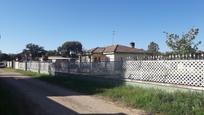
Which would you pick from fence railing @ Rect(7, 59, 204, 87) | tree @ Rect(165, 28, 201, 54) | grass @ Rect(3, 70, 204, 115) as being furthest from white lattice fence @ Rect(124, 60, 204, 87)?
tree @ Rect(165, 28, 201, 54)

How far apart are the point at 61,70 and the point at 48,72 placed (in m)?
6.34

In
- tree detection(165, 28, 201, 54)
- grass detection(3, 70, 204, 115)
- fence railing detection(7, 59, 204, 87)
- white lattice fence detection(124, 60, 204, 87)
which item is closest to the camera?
grass detection(3, 70, 204, 115)

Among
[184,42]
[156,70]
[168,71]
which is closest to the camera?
[168,71]

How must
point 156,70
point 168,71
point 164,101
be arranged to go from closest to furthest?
1. point 164,101
2. point 168,71
3. point 156,70

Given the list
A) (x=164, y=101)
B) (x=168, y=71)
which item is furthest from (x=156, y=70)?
(x=164, y=101)

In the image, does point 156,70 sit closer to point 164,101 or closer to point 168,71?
point 168,71

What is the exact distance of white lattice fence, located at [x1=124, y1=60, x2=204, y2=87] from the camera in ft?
44.4

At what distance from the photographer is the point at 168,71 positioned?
49.9ft

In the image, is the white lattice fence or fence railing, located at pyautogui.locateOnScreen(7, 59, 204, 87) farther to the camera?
fence railing, located at pyautogui.locateOnScreen(7, 59, 204, 87)

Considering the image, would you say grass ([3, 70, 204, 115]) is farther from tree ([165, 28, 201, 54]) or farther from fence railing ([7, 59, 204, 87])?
tree ([165, 28, 201, 54])

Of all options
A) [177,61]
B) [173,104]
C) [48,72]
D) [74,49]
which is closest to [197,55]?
[177,61]

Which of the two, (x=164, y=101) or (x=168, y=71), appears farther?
(x=168, y=71)

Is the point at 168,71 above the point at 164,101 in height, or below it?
above

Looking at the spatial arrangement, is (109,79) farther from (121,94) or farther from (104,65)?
(121,94)
